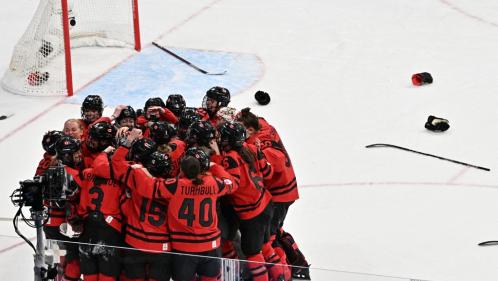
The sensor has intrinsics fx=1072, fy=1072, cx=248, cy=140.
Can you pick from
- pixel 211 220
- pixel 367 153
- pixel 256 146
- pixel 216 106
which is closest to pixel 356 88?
pixel 367 153

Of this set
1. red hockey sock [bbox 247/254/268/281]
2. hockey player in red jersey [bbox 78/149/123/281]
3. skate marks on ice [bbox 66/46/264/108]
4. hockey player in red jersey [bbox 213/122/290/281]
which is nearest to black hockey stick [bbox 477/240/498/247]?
hockey player in red jersey [bbox 213/122/290/281]

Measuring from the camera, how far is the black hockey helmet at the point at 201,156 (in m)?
5.11

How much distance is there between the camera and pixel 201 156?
5117 mm

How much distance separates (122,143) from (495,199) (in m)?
2.81

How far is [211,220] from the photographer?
513 centimetres

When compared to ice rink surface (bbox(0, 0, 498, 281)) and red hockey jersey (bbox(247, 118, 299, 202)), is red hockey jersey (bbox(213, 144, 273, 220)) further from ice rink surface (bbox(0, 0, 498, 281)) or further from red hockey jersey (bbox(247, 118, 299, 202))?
ice rink surface (bbox(0, 0, 498, 281))

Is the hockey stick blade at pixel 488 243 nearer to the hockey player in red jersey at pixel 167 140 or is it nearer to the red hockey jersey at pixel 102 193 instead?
the hockey player in red jersey at pixel 167 140

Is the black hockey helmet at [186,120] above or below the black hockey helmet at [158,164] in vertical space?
below

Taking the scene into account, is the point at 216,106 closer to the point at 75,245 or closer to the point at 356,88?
the point at 75,245

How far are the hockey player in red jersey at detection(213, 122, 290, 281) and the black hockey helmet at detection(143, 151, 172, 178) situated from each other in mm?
357

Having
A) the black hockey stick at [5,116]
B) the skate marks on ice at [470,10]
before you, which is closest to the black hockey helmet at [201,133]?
the black hockey stick at [5,116]

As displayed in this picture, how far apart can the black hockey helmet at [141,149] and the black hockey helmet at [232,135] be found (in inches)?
14.6

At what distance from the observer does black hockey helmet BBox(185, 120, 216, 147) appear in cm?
541

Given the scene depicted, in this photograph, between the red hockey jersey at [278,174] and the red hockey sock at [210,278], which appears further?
the red hockey jersey at [278,174]
